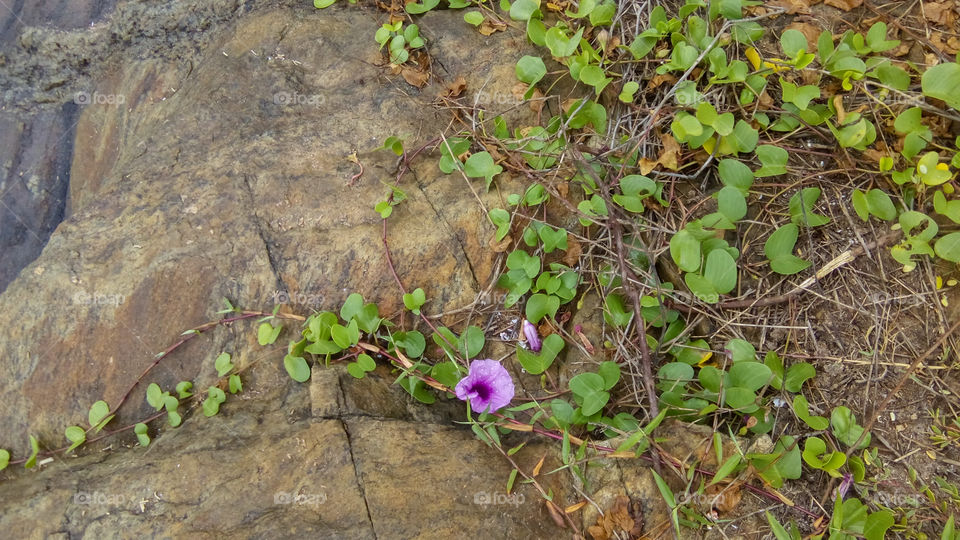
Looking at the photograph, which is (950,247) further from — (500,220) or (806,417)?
(500,220)

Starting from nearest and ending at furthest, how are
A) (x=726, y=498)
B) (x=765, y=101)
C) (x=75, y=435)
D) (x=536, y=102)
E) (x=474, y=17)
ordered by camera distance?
(x=726, y=498) < (x=75, y=435) < (x=765, y=101) < (x=536, y=102) < (x=474, y=17)

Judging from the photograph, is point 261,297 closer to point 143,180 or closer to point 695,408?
point 143,180

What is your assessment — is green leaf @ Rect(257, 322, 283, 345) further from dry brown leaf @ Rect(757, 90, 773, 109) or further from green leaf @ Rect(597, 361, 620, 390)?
dry brown leaf @ Rect(757, 90, 773, 109)

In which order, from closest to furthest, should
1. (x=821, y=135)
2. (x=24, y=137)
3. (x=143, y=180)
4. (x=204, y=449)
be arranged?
1. (x=204, y=449)
2. (x=821, y=135)
3. (x=143, y=180)
4. (x=24, y=137)

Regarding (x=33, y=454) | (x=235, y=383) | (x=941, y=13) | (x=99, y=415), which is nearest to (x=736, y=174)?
(x=941, y=13)

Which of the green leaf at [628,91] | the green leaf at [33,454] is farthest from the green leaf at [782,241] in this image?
the green leaf at [33,454]

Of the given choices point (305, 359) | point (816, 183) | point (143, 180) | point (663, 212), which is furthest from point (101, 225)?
point (816, 183)

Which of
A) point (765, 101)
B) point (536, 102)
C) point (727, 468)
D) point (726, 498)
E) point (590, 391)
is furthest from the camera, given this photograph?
point (536, 102)
